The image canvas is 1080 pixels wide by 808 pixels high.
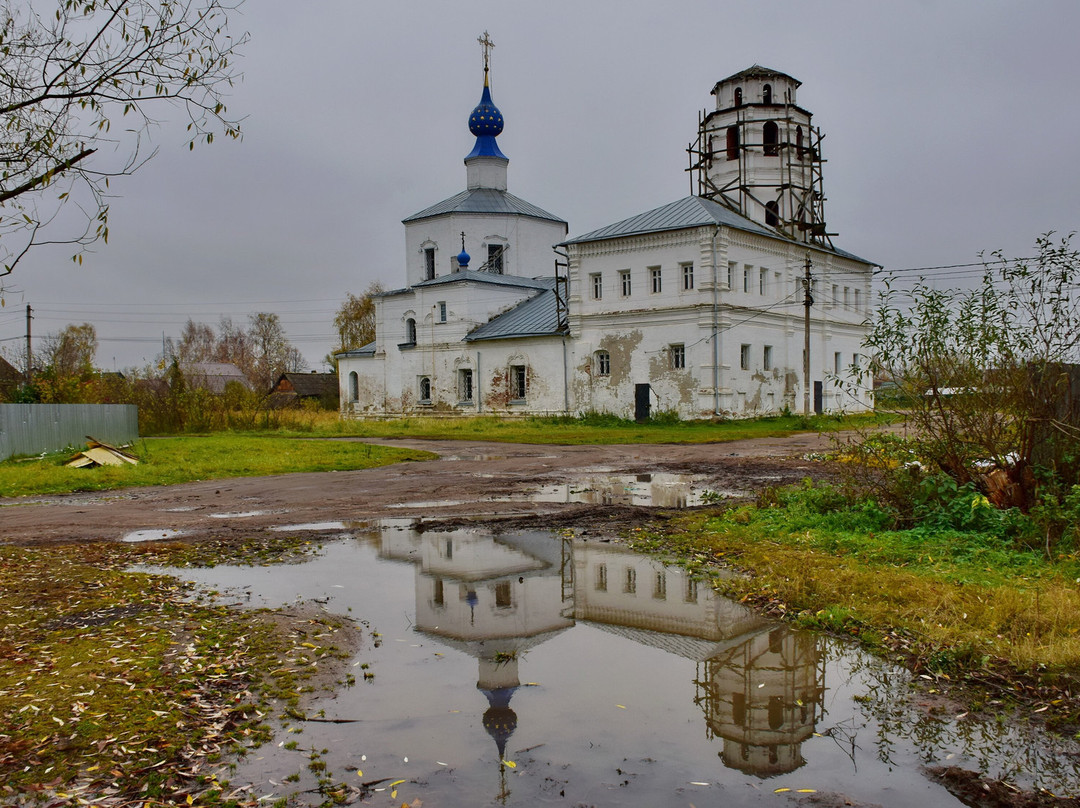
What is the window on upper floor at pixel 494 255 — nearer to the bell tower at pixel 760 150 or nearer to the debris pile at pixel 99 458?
the bell tower at pixel 760 150

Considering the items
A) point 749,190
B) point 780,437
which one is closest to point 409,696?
point 780,437

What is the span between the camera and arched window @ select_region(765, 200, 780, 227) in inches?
1587

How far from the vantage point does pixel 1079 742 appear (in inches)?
169

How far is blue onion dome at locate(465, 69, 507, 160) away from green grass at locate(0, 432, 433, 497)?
2686 centimetres

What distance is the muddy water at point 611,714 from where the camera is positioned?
13.1 feet

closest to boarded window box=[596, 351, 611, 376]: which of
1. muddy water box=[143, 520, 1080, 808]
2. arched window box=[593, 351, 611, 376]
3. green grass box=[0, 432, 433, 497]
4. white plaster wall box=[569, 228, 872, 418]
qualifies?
arched window box=[593, 351, 611, 376]

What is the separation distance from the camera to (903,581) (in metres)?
6.96

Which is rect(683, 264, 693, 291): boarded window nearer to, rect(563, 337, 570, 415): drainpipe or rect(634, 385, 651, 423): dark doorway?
rect(634, 385, 651, 423): dark doorway

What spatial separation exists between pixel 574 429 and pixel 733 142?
16.8 metres

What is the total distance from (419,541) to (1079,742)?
701cm

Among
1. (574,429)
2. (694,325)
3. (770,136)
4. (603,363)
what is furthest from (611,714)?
(770,136)

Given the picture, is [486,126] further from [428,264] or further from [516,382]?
Result: [516,382]

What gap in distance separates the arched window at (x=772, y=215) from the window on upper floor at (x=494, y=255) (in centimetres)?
1336

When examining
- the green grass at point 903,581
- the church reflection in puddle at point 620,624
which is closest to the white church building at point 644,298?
the green grass at point 903,581
